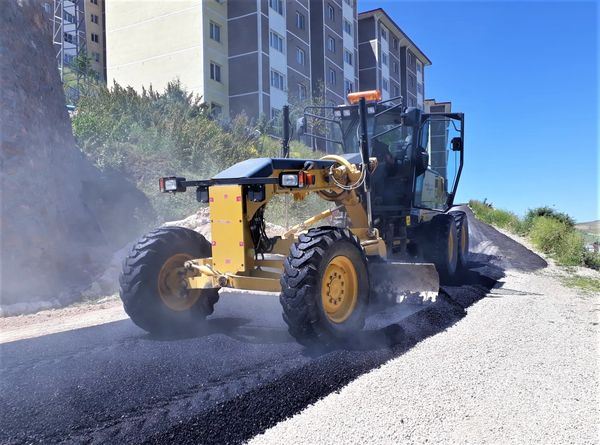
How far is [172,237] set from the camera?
470 cm

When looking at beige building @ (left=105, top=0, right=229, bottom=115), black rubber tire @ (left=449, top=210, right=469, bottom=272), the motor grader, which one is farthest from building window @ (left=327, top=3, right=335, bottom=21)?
the motor grader

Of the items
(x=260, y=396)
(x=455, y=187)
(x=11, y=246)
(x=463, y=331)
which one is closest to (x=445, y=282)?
(x=455, y=187)

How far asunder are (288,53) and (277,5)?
2.60 metres

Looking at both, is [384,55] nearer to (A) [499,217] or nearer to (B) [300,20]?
(B) [300,20]

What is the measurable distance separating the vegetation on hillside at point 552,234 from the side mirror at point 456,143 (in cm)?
521

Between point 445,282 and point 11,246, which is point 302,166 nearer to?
point 445,282

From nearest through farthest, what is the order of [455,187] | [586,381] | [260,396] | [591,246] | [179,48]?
[260,396], [586,381], [455,187], [591,246], [179,48]

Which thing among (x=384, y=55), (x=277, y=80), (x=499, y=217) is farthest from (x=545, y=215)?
(x=384, y=55)

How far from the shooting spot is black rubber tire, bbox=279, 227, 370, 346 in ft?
12.8

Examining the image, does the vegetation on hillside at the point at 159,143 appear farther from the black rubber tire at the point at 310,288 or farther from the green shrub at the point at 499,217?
the green shrub at the point at 499,217

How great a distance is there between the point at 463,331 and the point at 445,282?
2.77 metres

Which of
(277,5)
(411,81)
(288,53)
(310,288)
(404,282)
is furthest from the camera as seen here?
(411,81)

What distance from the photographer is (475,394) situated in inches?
131

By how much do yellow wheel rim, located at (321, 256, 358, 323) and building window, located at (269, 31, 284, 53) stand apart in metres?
24.3
